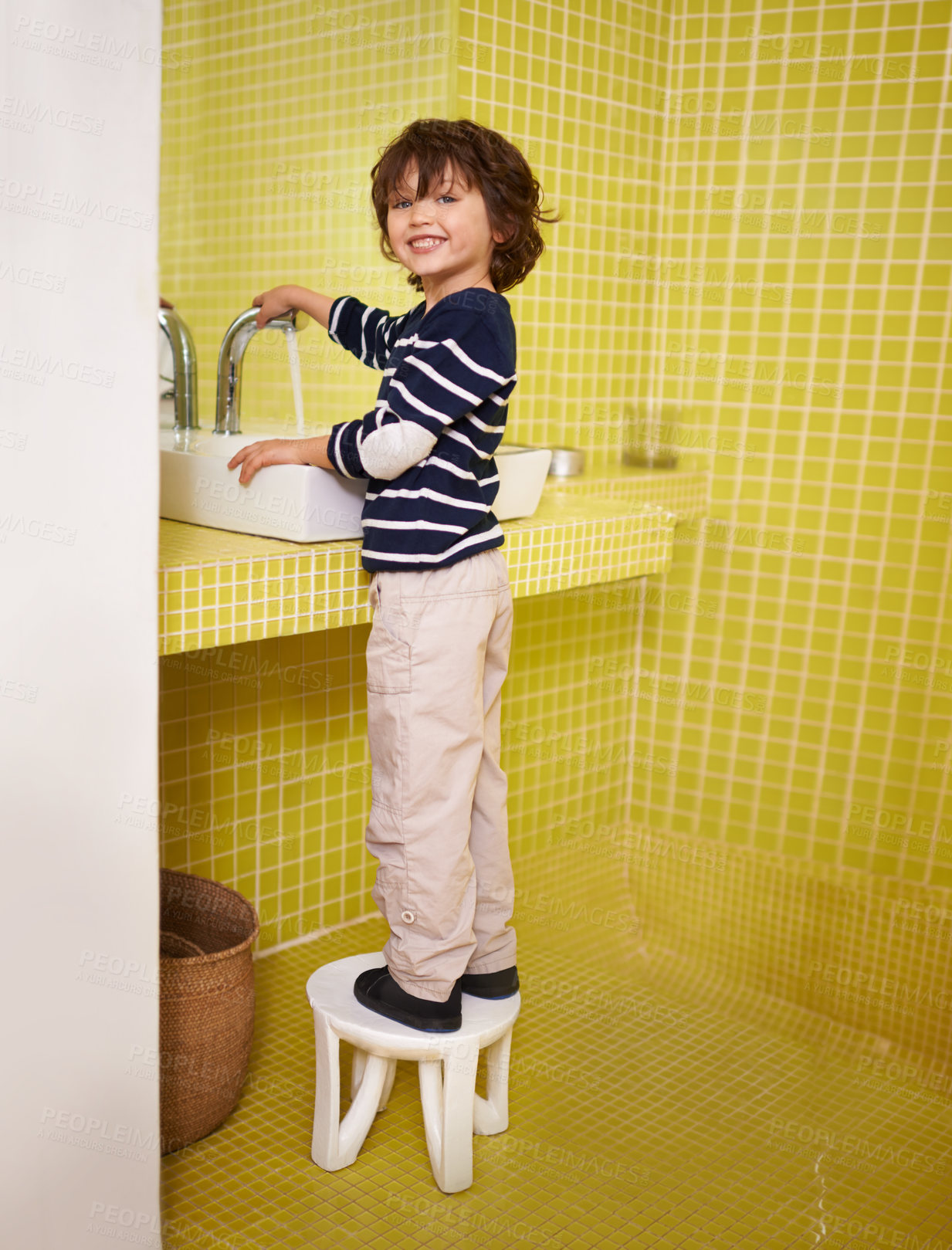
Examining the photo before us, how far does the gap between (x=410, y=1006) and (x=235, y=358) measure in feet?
3.04

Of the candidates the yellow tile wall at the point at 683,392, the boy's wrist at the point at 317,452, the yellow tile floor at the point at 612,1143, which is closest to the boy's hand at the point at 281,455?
the boy's wrist at the point at 317,452

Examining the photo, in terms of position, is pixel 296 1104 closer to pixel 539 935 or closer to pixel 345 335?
pixel 539 935

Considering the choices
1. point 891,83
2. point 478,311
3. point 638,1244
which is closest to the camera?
point 478,311

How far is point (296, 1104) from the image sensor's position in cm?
178

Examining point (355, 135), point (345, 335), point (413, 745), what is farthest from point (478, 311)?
point (355, 135)

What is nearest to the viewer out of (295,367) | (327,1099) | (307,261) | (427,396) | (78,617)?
(78,617)

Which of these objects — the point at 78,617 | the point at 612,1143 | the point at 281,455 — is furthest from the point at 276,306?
the point at 612,1143

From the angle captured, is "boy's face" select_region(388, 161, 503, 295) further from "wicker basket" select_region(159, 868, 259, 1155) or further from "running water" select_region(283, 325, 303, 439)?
"wicker basket" select_region(159, 868, 259, 1155)

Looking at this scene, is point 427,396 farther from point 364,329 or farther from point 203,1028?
point 203,1028

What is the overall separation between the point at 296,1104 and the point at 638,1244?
0.54m

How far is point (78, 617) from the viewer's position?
1.21 m

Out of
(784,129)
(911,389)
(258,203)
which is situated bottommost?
(911,389)

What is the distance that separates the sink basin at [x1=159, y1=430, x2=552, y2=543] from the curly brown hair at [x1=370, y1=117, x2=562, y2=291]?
36 centimetres

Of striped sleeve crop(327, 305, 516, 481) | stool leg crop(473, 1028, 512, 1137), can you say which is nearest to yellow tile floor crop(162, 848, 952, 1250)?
stool leg crop(473, 1028, 512, 1137)
